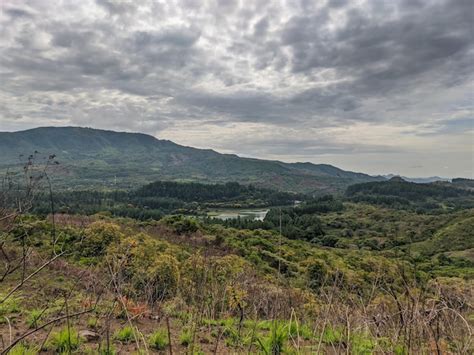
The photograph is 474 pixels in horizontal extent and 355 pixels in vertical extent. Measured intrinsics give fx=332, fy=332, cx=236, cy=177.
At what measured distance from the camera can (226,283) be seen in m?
4.76

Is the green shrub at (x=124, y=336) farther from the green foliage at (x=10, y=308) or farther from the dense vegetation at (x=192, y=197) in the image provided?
the dense vegetation at (x=192, y=197)

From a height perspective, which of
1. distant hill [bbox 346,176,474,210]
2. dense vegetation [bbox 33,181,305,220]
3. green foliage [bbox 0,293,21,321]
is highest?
green foliage [bbox 0,293,21,321]

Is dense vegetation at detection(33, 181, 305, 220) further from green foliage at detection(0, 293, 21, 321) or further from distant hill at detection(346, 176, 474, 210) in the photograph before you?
green foliage at detection(0, 293, 21, 321)

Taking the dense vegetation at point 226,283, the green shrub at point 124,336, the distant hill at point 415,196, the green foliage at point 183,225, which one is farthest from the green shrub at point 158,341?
the distant hill at point 415,196

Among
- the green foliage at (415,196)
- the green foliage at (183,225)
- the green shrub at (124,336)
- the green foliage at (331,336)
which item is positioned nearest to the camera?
the green foliage at (331,336)

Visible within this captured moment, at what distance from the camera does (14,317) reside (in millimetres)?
6477

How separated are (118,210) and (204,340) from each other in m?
90.5

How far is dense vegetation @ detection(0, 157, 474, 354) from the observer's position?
2.90m

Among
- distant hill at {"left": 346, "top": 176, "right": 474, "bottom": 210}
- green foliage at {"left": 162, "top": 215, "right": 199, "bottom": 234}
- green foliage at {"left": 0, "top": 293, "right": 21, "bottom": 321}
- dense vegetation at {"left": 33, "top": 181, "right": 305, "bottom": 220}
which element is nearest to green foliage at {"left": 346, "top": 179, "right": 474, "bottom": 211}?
distant hill at {"left": 346, "top": 176, "right": 474, "bottom": 210}

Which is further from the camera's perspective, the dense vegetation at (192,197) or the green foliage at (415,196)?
the green foliage at (415,196)

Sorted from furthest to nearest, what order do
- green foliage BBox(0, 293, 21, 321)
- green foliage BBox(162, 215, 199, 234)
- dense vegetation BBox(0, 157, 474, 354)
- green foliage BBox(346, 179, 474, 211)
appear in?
green foliage BBox(346, 179, 474, 211), green foliage BBox(162, 215, 199, 234), green foliage BBox(0, 293, 21, 321), dense vegetation BBox(0, 157, 474, 354)

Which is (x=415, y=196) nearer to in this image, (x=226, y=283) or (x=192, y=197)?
(x=192, y=197)

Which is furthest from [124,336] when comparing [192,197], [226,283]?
[192,197]

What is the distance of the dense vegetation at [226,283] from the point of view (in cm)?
290
